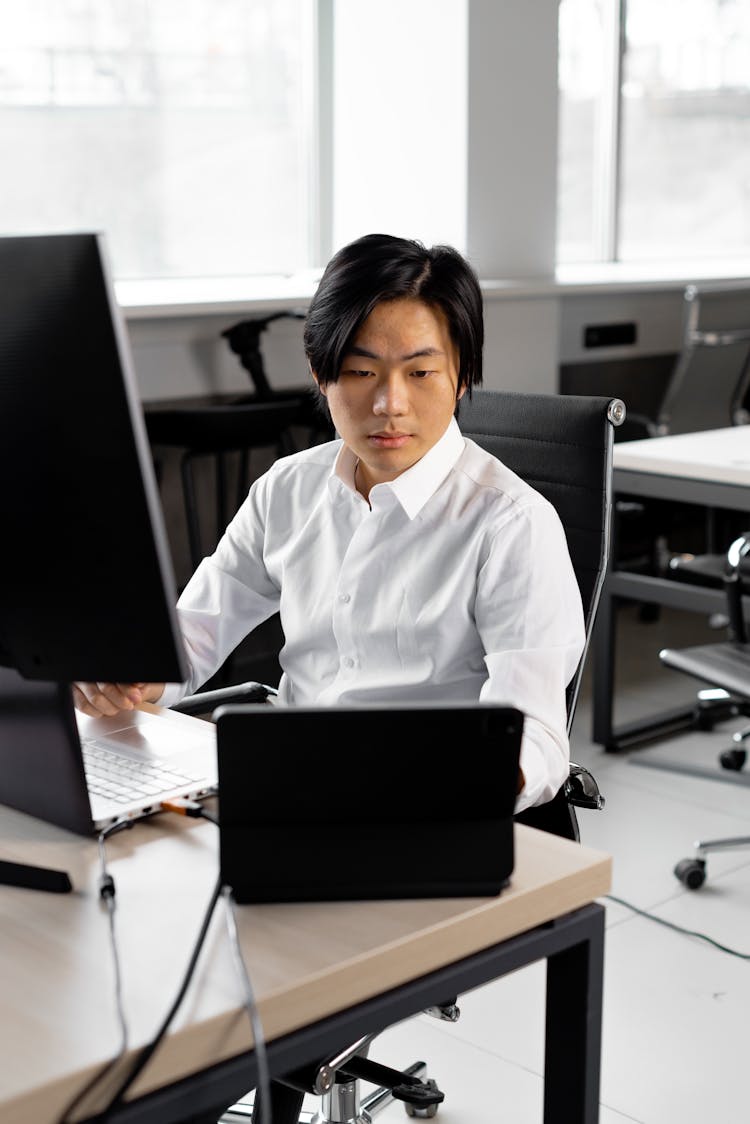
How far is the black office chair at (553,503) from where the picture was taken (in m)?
1.55

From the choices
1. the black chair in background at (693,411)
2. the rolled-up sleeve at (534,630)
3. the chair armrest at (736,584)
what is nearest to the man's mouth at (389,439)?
the rolled-up sleeve at (534,630)

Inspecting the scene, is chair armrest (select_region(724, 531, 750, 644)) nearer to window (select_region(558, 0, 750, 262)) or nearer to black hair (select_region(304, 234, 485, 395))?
black hair (select_region(304, 234, 485, 395))

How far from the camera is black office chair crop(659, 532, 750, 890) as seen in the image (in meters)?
2.56

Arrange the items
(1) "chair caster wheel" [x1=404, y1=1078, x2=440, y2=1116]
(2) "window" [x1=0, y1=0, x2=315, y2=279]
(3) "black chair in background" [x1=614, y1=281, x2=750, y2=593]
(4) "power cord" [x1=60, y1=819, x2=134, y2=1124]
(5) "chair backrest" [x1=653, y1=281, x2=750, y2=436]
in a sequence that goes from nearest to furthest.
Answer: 1. (4) "power cord" [x1=60, y1=819, x2=134, y2=1124]
2. (1) "chair caster wheel" [x1=404, y1=1078, x2=440, y2=1116]
3. (2) "window" [x1=0, y1=0, x2=315, y2=279]
4. (3) "black chair in background" [x1=614, y1=281, x2=750, y2=593]
5. (5) "chair backrest" [x1=653, y1=281, x2=750, y2=436]

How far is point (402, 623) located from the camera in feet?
4.82

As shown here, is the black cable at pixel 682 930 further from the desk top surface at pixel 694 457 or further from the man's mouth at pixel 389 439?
the man's mouth at pixel 389 439

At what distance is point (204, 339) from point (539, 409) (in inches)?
79.1

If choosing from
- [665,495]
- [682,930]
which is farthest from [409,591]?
[665,495]

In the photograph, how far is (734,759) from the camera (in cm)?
323

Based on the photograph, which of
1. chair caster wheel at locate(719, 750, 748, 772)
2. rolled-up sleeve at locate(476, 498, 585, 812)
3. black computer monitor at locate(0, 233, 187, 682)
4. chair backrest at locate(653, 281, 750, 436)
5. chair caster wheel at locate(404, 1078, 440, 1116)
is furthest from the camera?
chair backrest at locate(653, 281, 750, 436)

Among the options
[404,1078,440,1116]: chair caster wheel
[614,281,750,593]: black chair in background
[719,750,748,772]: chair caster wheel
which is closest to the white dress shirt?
[404,1078,440,1116]: chair caster wheel

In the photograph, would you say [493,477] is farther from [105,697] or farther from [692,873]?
[692,873]

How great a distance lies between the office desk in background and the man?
5.29ft

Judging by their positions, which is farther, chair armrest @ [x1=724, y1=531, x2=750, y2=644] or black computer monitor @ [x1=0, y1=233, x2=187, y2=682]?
chair armrest @ [x1=724, y1=531, x2=750, y2=644]
